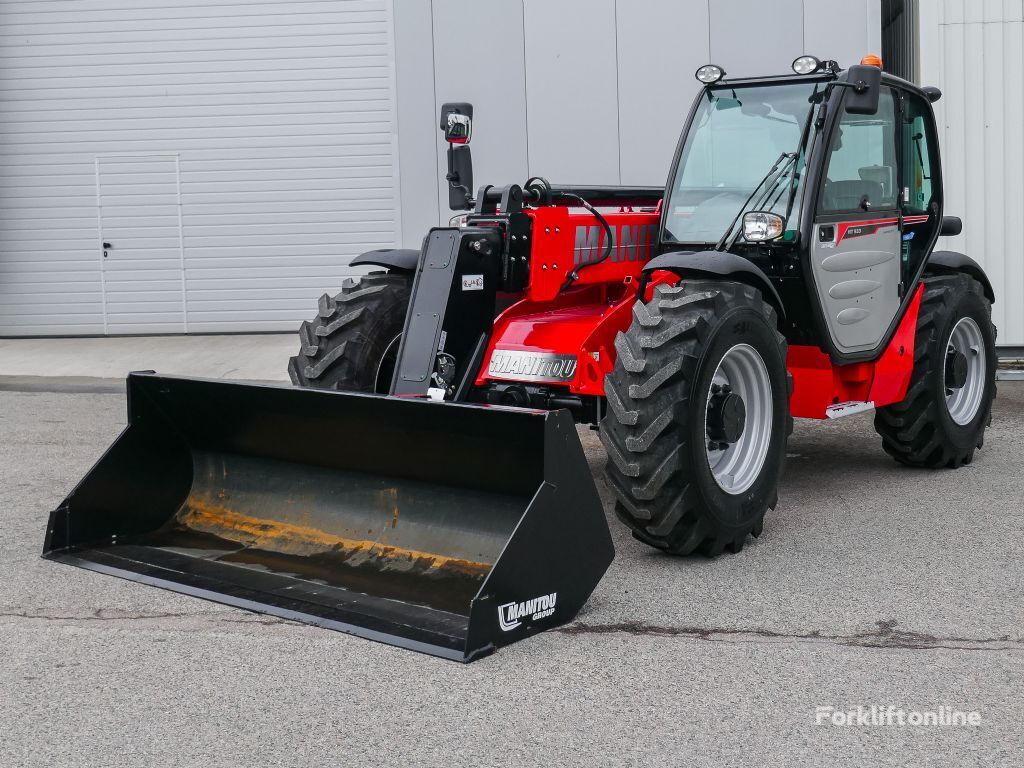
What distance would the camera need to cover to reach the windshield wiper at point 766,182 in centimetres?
641

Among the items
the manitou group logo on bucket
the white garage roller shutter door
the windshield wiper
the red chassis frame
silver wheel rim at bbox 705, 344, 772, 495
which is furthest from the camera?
the white garage roller shutter door

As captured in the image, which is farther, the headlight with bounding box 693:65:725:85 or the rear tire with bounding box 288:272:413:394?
the headlight with bounding box 693:65:725:85

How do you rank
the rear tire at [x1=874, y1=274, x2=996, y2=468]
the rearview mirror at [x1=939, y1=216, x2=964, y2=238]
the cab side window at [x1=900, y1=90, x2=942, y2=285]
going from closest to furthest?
the cab side window at [x1=900, y1=90, x2=942, y2=285] < the rear tire at [x1=874, y1=274, x2=996, y2=468] < the rearview mirror at [x1=939, y1=216, x2=964, y2=238]

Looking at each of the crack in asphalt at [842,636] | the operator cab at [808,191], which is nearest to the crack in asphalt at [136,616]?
the crack in asphalt at [842,636]

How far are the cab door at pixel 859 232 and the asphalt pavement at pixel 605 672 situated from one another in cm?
126

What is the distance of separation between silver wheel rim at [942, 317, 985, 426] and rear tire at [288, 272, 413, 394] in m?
3.59

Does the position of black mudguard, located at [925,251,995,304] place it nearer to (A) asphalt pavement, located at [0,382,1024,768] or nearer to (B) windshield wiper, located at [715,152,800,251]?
(B) windshield wiper, located at [715,152,800,251]

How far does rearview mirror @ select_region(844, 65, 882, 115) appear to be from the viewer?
239 inches

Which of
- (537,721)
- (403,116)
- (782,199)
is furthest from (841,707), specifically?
(403,116)

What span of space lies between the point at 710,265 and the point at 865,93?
49.2 inches

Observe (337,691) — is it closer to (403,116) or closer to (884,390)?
(884,390)

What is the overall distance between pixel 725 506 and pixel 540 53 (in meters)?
7.63

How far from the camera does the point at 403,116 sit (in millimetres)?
12125

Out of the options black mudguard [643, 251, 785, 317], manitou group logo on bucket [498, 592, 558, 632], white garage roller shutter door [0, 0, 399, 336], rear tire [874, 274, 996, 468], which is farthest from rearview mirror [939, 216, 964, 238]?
white garage roller shutter door [0, 0, 399, 336]
